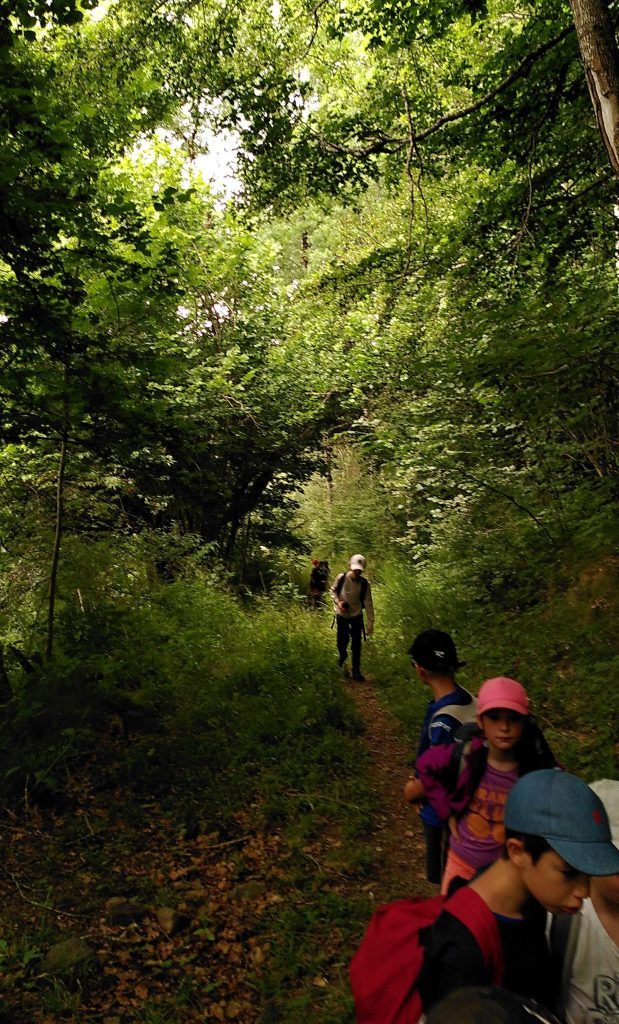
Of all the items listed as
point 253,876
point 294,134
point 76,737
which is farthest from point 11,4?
point 253,876

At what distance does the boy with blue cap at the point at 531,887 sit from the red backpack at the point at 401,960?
15 millimetres

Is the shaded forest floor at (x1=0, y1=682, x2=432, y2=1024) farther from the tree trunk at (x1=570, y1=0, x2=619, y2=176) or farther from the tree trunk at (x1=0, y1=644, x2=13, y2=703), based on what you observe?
the tree trunk at (x1=570, y1=0, x2=619, y2=176)

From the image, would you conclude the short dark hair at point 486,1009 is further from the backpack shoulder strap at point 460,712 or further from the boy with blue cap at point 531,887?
the backpack shoulder strap at point 460,712

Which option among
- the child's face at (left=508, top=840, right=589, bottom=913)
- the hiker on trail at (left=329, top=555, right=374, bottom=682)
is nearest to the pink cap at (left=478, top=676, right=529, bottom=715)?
the child's face at (left=508, top=840, right=589, bottom=913)

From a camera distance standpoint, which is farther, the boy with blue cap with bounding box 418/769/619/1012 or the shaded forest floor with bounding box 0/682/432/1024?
the shaded forest floor with bounding box 0/682/432/1024

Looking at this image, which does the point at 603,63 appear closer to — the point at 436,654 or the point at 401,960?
the point at 436,654

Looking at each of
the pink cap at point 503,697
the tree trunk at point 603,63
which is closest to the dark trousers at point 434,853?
the pink cap at point 503,697

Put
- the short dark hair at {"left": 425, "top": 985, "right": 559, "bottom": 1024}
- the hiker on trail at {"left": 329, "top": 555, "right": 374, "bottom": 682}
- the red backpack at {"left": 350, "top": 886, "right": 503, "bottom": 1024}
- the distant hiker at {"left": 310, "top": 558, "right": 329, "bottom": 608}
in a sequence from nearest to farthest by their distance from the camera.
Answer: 1. the short dark hair at {"left": 425, "top": 985, "right": 559, "bottom": 1024}
2. the red backpack at {"left": 350, "top": 886, "right": 503, "bottom": 1024}
3. the hiker on trail at {"left": 329, "top": 555, "right": 374, "bottom": 682}
4. the distant hiker at {"left": 310, "top": 558, "right": 329, "bottom": 608}

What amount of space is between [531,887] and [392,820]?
431cm

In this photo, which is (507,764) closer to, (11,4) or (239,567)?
(11,4)

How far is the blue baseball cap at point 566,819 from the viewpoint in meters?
1.47

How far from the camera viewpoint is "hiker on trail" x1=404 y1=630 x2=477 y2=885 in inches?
119

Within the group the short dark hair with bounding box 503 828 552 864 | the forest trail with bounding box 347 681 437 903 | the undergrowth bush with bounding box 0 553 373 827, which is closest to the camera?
the short dark hair with bounding box 503 828 552 864

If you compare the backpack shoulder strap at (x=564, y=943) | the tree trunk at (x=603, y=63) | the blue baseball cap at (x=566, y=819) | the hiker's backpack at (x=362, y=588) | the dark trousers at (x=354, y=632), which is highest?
the tree trunk at (x=603, y=63)
